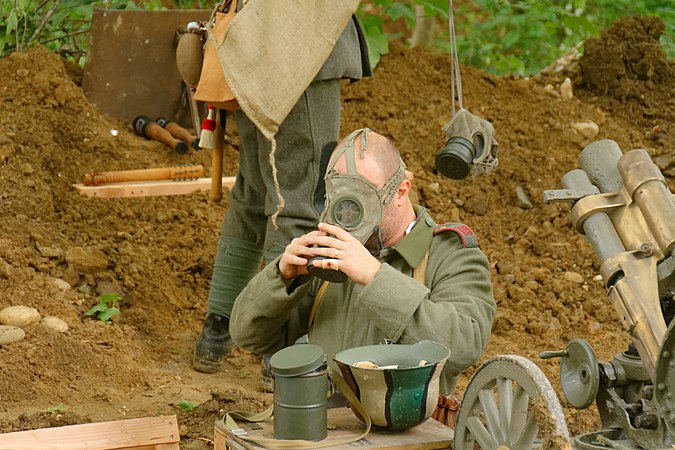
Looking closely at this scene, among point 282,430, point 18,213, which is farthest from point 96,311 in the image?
point 282,430

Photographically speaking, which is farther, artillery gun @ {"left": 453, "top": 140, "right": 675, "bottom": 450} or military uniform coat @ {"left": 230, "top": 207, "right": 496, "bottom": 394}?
military uniform coat @ {"left": 230, "top": 207, "right": 496, "bottom": 394}

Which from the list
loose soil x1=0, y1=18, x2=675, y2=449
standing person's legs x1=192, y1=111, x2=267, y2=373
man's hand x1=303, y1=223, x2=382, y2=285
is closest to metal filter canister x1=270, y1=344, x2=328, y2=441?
man's hand x1=303, y1=223, x2=382, y2=285

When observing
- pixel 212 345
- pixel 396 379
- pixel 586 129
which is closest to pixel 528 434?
pixel 396 379

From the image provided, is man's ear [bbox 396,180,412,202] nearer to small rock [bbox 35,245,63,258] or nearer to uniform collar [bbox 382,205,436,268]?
uniform collar [bbox 382,205,436,268]

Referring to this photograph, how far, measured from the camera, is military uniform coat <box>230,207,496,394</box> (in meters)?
3.00

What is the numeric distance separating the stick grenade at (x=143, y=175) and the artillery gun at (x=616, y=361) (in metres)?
3.31

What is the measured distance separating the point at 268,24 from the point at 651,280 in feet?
7.10

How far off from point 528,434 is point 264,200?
2334mm

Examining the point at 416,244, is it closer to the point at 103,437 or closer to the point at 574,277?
the point at 103,437

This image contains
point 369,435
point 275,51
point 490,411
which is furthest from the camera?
point 275,51

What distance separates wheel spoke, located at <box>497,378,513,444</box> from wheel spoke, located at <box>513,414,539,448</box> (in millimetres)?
53

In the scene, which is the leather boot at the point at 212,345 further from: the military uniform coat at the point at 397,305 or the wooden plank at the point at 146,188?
the military uniform coat at the point at 397,305

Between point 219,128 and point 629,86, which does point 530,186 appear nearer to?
point 629,86

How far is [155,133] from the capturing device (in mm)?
6469
